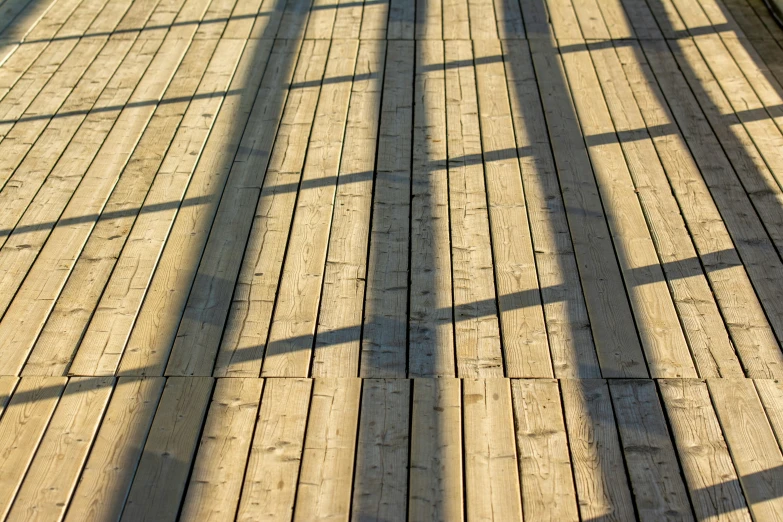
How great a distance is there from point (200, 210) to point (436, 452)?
4.57ft

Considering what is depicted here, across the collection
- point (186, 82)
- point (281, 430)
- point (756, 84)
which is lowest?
point (756, 84)

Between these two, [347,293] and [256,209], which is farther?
[256,209]

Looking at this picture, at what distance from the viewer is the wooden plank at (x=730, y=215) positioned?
2.68 metres

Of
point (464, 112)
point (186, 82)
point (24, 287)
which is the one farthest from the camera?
point (186, 82)

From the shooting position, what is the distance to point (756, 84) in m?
4.03

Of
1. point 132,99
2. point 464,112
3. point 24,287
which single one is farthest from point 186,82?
point 24,287

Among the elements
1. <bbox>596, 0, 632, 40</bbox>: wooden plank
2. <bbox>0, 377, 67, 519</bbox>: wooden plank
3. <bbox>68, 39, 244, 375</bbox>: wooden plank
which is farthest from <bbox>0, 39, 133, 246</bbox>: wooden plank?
<bbox>596, 0, 632, 40</bbox>: wooden plank

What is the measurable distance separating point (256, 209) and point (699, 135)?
183 centimetres

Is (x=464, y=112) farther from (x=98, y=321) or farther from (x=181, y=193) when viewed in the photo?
(x=98, y=321)

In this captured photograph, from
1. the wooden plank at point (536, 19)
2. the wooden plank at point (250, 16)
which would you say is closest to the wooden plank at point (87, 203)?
the wooden plank at point (250, 16)

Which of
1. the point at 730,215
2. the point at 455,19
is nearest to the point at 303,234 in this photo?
the point at 730,215

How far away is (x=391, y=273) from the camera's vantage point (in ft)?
9.39

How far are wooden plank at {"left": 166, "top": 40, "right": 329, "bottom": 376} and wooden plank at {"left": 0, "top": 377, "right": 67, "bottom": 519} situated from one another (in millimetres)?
326

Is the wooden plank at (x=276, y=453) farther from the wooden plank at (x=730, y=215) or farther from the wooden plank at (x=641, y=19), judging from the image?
the wooden plank at (x=641, y=19)
